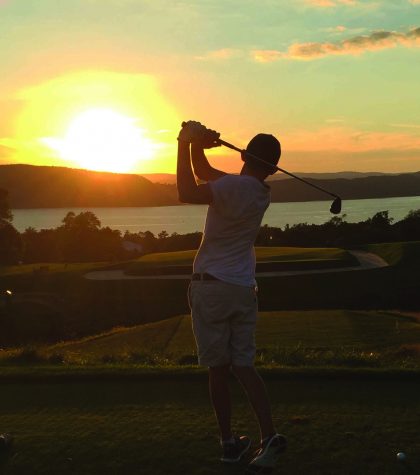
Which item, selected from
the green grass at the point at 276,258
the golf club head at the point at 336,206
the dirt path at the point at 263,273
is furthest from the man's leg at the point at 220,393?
the green grass at the point at 276,258

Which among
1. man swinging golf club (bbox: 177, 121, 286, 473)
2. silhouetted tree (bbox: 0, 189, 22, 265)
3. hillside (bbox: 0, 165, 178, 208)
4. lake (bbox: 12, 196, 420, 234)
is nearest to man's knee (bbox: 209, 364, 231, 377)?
man swinging golf club (bbox: 177, 121, 286, 473)

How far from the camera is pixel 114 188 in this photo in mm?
141250

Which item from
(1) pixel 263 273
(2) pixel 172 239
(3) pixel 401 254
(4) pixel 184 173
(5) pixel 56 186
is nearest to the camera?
(4) pixel 184 173

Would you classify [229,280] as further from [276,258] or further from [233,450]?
[276,258]

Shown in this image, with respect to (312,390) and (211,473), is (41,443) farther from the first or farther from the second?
(312,390)

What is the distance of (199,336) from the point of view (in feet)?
12.1

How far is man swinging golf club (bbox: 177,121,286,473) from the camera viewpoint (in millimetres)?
3590

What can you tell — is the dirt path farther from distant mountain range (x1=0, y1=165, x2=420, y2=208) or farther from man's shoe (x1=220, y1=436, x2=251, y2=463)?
distant mountain range (x1=0, y1=165, x2=420, y2=208)

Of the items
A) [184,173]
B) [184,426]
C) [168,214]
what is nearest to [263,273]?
[184,426]

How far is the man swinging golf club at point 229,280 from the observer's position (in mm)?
3590

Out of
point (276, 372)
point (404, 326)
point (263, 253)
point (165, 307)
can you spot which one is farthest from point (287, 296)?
point (276, 372)

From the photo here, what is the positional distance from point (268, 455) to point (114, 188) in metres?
140

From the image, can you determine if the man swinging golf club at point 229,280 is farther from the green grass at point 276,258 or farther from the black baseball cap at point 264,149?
the green grass at point 276,258

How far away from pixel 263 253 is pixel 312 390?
123ft
